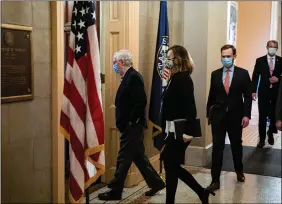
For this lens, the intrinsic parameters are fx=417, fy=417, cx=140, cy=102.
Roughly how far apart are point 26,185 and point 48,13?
1.40 metres

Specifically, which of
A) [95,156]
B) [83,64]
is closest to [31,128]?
[95,156]

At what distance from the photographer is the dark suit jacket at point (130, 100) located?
395 cm

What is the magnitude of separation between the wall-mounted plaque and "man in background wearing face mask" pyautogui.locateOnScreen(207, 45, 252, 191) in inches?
82.8

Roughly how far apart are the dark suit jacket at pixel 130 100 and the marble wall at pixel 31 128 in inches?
30.7

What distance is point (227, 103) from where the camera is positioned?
4508 millimetres

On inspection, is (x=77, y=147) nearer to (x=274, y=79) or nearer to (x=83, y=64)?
(x=83, y=64)

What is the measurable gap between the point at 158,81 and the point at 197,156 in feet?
5.05

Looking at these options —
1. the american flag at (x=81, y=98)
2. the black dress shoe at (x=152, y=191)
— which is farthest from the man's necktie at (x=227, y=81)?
the american flag at (x=81, y=98)

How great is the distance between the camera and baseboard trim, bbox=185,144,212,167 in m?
5.73

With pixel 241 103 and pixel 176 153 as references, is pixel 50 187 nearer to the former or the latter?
pixel 176 153


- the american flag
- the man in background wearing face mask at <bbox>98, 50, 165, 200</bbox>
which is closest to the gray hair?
the man in background wearing face mask at <bbox>98, 50, 165, 200</bbox>

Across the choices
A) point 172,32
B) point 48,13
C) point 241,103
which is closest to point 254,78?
point 172,32

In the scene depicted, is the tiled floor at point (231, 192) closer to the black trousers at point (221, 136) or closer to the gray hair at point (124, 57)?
the black trousers at point (221, 136)

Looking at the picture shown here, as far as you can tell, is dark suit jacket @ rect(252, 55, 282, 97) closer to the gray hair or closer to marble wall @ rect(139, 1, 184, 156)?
marble wall @ rect(139, 1, 184, 156)
